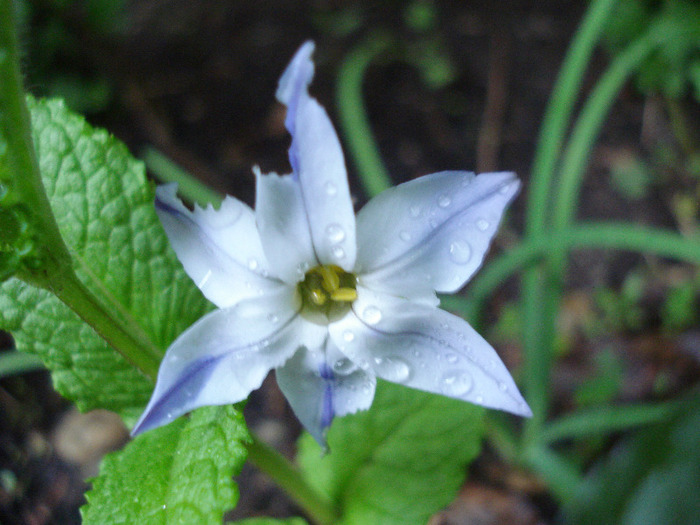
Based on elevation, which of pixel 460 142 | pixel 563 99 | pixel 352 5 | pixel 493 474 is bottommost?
pixel 493 474

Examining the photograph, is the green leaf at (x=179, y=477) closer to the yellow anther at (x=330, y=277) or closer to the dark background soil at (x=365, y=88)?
the yellow anther at (x=330, y=277)

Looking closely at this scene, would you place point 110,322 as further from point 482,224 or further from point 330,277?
point 482,224

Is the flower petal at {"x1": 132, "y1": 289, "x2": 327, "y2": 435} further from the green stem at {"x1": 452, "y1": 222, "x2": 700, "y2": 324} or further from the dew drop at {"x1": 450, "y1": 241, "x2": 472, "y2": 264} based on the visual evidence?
the green stem at {"x1": 452, "y1": 222, "x2": 700, "y2": 324}

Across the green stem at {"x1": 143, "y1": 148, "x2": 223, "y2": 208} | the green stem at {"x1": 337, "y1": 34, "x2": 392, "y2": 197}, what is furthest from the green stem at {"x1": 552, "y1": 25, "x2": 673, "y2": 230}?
the green stem at {"x1": 143, "y1": 148, "x2": 223, "y2": 208}

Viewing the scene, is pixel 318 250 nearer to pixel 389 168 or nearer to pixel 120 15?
pixel 389 168

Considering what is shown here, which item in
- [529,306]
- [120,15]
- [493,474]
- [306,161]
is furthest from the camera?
[120,15]

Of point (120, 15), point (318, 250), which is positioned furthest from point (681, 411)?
point (120, 15)
